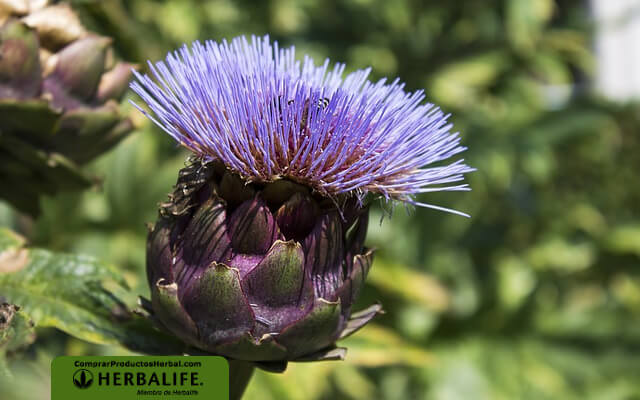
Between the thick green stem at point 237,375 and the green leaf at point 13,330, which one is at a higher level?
the green leaf at point 13,330

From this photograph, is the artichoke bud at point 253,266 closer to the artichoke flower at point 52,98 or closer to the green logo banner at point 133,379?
the green logo banner at point 133,379

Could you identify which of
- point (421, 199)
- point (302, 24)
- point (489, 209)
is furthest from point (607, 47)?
point (421, 199)

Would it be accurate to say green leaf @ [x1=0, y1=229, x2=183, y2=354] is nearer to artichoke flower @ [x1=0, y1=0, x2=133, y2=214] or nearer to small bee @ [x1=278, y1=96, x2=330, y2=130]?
artichoke flower @ [x1=0, y1=0, x2=133, y2=214]

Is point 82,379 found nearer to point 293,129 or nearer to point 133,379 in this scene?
point 133,379

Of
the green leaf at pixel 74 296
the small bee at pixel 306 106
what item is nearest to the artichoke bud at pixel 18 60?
the green leaf at pixel 74 296

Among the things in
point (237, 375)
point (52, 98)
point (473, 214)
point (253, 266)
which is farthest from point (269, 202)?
point (473, 214)

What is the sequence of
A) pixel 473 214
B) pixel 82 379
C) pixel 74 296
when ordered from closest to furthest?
pixel 82 379 < pixel 74 296 < pixel 473 214
